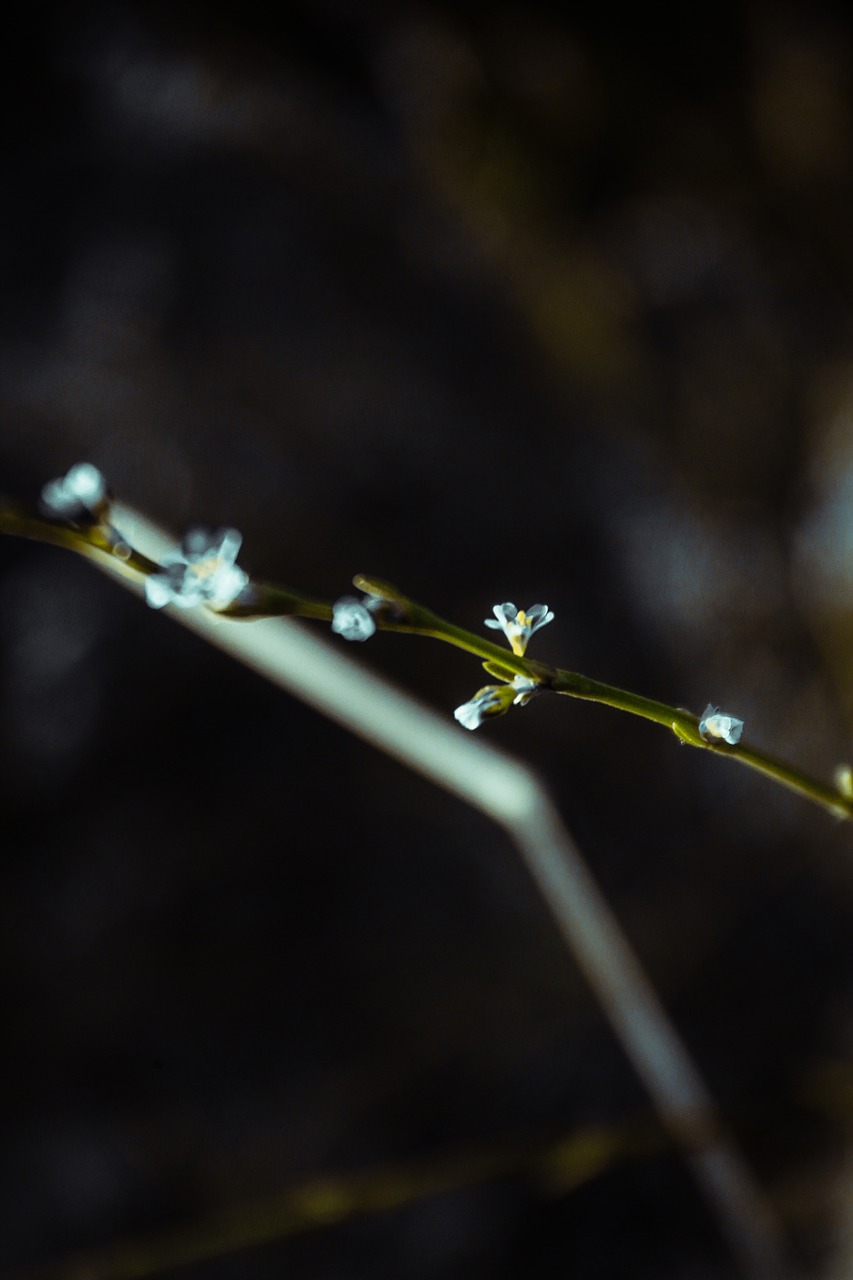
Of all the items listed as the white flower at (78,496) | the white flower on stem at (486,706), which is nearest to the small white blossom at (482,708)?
the white flower on stem at (486,706)

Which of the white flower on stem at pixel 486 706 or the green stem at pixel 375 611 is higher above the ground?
the green stem at pixel 375 611

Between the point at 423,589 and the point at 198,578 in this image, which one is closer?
the point at 198,578

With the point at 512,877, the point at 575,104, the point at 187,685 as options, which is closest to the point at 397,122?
the point at 575,104

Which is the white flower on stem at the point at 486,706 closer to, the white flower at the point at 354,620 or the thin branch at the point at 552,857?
the white flower at the point at 354,620

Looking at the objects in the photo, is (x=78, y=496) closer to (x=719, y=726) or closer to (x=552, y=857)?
(x=719, y=726)

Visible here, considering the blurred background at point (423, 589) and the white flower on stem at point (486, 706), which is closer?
the white flower on stem at point (486, 706)

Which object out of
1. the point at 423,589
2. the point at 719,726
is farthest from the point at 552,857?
the point at 719,726

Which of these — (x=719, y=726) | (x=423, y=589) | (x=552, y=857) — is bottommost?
(x=719, y=726)
